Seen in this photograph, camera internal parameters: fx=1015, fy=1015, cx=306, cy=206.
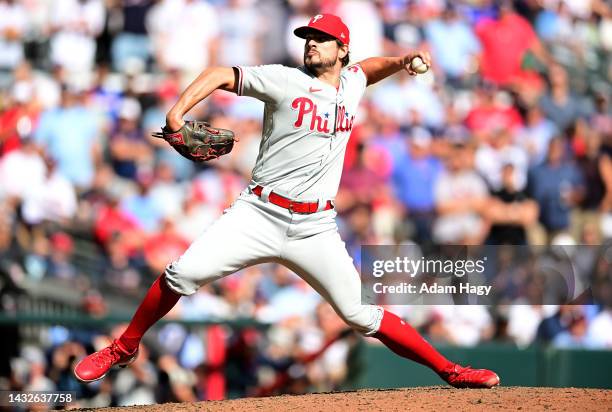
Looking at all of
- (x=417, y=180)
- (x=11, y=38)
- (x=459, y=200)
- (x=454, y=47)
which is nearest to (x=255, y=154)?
(x=417, y=180)

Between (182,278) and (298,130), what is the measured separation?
32.6 inches

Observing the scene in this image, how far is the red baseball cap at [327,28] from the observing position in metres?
4.48

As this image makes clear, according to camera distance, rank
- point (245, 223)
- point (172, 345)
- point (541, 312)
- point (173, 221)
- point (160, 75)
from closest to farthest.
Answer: point (245, 223)
point (172, 345)
point (541, 312)
point (173, 221)
point (160, 75)

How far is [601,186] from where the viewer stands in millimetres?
8281

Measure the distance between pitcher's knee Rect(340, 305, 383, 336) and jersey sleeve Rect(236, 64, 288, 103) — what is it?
3.39 feet

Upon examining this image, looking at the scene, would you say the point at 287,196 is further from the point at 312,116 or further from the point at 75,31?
the point at 75,31

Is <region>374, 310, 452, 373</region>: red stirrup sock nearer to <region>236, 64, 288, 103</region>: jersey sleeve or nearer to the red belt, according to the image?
the red belt

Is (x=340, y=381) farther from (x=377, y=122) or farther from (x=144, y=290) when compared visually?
(x=377, y=122)

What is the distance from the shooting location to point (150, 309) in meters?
4.55

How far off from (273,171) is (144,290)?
2.81 meters

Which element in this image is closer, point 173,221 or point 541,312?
point 541,312

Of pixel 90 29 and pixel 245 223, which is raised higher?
pixel 90 29

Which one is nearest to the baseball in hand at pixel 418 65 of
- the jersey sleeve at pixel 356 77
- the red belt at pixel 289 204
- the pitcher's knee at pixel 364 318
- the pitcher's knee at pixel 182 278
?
the jersey sleeve at pixel 356 77

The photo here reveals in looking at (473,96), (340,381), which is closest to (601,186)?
(473,96)
